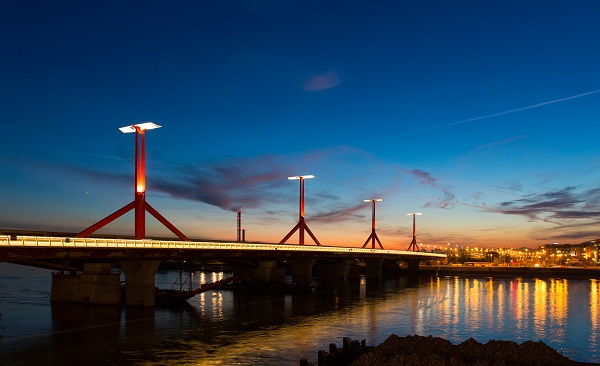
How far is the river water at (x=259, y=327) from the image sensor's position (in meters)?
39.6

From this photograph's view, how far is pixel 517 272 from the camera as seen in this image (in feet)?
589

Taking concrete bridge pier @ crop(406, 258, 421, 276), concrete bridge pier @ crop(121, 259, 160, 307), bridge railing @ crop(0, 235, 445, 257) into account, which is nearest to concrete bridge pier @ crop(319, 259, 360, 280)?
concrete bridge pier @ crop(406, 258, 421, 276)

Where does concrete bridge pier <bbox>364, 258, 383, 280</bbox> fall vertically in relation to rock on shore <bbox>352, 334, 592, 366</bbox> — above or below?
below

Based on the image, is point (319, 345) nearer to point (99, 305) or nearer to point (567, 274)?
point (99, 305)

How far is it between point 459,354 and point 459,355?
0.32 feet

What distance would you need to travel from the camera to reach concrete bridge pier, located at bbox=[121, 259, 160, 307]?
68188 mm

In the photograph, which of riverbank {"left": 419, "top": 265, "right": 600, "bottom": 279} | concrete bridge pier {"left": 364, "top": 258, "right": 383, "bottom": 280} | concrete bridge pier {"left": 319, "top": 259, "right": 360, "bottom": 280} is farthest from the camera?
riverbank {"left": 419, "top": 265, "right": 600, "bottom": 279}

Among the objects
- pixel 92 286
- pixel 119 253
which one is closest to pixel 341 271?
pixel 92 286

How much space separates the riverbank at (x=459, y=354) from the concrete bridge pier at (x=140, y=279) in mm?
46535

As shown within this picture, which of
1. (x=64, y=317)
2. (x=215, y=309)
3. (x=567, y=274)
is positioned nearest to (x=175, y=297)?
(x=215, y=309)

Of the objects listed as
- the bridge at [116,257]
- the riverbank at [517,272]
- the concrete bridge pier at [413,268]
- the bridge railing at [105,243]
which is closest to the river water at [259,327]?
the bridge at [116,257]

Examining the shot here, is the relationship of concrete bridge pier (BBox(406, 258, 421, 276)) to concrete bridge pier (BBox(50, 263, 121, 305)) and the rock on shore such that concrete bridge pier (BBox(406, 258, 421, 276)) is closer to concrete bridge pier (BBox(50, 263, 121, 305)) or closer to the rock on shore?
concrete bridge pier (BBox(50, 263, 121, 305))

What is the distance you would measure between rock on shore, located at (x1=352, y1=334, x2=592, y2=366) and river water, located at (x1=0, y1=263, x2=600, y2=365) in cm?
1275

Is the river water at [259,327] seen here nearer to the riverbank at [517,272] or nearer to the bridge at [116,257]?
the bridge at [116,257]
